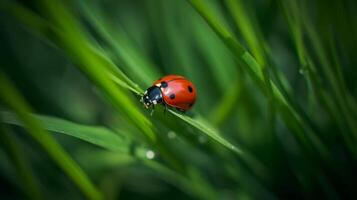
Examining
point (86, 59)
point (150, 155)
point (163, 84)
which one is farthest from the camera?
point (163, 84)

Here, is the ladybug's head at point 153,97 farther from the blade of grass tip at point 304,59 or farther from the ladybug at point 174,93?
the blade of grass tip at point 304,59

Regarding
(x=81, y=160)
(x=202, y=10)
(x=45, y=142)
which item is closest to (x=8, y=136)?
(x=45, y=142)

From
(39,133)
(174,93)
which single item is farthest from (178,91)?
(39,133)

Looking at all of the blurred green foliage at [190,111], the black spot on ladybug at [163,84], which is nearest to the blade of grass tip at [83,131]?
the blurred green foliage at [190,111]

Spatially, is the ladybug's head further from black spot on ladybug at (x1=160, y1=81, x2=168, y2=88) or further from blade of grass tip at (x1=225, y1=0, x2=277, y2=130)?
blade of grass tip at (x1=225, y1=0, x2=277, y2=130)

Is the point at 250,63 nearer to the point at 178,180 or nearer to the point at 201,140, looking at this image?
the point at 201,140

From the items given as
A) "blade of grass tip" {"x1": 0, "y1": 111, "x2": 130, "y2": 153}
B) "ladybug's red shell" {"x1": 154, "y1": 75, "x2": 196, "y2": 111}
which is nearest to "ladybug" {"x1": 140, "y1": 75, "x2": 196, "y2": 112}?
"ladybug's red shell" {"x1": 154, "y1": 75, "x2": 196, "y2": 111}
